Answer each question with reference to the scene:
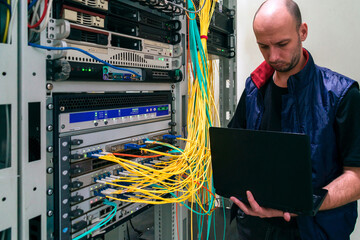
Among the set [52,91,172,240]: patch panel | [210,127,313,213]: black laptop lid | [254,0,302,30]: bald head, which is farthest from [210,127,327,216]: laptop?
[254,0,302,30]: bald head

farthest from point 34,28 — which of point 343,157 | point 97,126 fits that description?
point 343,157

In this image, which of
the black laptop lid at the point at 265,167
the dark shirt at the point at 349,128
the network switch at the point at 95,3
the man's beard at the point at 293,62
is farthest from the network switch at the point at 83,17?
the dark shirt at the point at 349,128

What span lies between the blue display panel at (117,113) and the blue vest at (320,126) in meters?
0.58

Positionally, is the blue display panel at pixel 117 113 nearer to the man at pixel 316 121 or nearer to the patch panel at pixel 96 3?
the patch panel at pixel 96 3

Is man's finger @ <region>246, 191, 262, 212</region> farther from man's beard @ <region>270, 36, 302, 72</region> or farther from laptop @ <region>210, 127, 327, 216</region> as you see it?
man's beard @ <region>270, 36, 302, 72</region>

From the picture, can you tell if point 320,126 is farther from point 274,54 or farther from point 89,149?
point 89,149

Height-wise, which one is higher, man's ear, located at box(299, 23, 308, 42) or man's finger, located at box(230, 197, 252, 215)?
man's ear, located at box(299, 23, 308, 42)

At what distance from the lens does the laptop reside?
75 cm

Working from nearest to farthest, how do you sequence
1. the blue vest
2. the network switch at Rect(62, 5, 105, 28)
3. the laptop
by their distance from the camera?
1. the laptop
2. the network switch at Rect(62, 5, 105, 28)
3. the blue vest

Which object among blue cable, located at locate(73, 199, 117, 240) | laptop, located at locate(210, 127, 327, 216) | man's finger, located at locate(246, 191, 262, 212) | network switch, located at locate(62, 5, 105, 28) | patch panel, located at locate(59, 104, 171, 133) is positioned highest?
network switch, located at locate(62, 5, 105, 28)

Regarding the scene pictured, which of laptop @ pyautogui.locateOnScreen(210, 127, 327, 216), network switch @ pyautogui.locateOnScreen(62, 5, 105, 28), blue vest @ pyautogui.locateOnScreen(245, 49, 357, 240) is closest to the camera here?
laptop @ pyautogui.locateOnScreen(210, 127, 327, 216)

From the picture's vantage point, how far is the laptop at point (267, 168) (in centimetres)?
75

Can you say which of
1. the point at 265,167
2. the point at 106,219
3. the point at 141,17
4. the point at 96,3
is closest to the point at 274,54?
the point at 265,167

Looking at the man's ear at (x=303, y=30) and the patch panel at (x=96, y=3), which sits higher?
the patch panel at (x=96, y=3)
